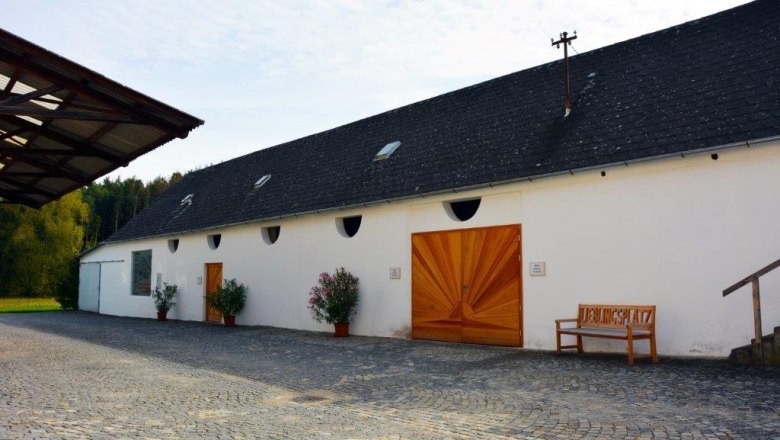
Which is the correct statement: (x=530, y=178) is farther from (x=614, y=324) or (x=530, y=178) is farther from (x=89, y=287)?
(x=89, y=287)

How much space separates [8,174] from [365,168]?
28.7 ft

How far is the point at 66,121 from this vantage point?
37.6ft

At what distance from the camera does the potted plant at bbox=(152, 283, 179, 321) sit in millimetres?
23000

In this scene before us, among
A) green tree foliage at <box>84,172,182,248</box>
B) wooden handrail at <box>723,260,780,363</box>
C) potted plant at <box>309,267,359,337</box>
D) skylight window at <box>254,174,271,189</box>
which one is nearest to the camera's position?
wooden handrail at <box>723,260,780,363</box>

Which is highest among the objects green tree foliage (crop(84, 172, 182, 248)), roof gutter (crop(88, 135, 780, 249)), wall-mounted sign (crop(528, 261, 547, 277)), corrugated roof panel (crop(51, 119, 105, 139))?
green tree foliage (crop(84, 172, 182, 248))

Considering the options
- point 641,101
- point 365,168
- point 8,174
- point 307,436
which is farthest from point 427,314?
point 8,174

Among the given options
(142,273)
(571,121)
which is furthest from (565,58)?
(142,273)

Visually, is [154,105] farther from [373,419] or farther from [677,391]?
[677,391]

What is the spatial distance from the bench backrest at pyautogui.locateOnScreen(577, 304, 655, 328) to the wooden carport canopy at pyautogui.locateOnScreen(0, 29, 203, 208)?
289 inches

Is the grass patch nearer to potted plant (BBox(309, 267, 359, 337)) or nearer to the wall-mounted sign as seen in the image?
potted plant (BBox(309, 267, 359, 337))

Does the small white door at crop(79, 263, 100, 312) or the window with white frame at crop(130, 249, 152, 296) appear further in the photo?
the small white door at crop(79, 263, 100, 312)

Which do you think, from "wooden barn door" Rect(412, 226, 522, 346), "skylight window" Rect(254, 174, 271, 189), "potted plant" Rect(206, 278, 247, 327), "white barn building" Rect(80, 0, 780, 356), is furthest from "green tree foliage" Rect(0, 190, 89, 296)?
"wooden barn door" Rect(412, 226, 522, 346)

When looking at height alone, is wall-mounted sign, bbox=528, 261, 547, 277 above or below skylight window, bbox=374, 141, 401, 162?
below

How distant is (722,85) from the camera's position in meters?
10.7
